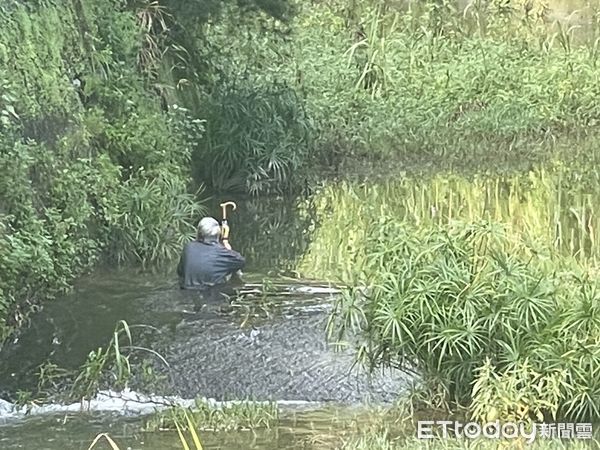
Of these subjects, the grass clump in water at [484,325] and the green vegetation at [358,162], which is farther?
the green vegetation at [358,162]

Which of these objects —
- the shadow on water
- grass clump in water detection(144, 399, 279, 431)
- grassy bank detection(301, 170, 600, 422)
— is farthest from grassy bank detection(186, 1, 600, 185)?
grass clump in water detection(144, 399, 279, 431)

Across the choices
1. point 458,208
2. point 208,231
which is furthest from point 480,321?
point 458,208

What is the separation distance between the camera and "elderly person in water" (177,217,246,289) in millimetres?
9953

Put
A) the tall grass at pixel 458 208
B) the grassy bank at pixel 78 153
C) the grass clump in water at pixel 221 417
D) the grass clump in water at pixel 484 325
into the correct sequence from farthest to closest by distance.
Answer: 1. the tall grass at pixel 458 208
2. the grassy bank at pixel 78 153
3. the grass clump in water at pixel 221 417
4. the grass clump in water at pixel 484 325

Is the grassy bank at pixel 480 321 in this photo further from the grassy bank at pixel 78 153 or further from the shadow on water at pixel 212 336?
the grassy bank at pixel 78 153

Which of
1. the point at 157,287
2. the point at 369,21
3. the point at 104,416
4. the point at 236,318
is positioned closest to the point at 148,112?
the point at 157,287

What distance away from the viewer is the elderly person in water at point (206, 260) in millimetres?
9953

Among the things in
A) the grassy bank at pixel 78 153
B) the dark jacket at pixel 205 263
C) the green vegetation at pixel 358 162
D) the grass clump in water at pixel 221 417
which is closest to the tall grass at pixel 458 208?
the green vegetation at pixel 358 162

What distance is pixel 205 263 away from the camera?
32.8 feet

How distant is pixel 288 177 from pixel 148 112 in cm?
370

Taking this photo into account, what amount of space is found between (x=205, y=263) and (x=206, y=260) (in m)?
0.03

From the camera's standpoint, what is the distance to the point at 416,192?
15.6 meters

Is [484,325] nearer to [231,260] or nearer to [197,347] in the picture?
[197,347]

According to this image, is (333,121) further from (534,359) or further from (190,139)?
(534,359)
